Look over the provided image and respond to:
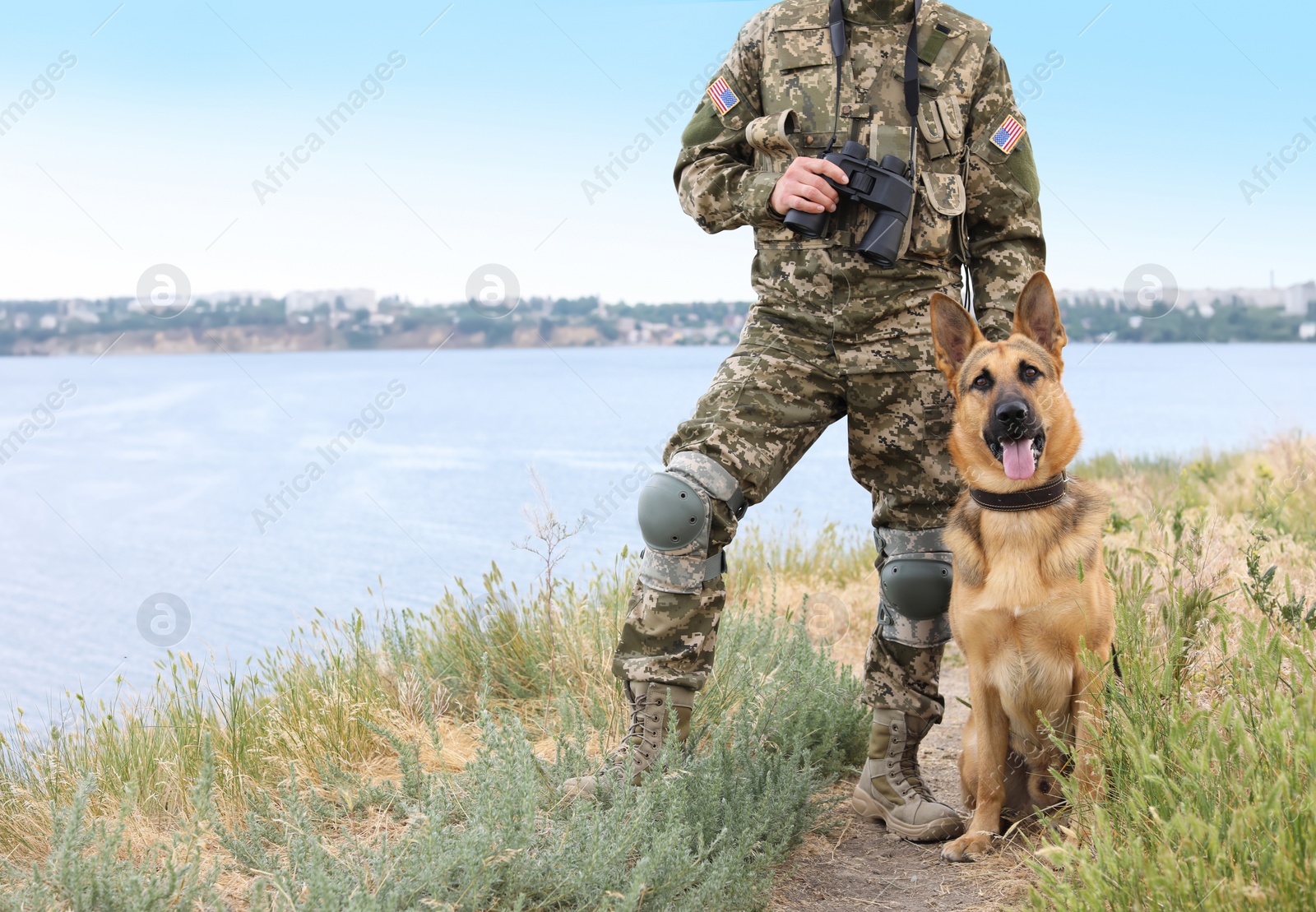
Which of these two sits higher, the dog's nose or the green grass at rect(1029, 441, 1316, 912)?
the dog's nose

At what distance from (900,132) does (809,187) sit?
0.38 metres

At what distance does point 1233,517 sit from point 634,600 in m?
5.43

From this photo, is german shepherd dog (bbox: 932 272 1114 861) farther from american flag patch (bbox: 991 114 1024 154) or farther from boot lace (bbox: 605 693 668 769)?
boot lace (bbox: 605 693 668 769)

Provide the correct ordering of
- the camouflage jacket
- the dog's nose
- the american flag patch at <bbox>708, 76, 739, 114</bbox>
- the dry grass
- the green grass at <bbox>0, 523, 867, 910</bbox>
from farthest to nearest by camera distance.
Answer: the american flag patch at <bbox>708, 76, 739, 114</bbox>, the camouflage jacket, the dog's nose, the dry grass, the green grass at <bbox>0, 523, 867, 910</bbox>

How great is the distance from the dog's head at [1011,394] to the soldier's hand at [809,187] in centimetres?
44

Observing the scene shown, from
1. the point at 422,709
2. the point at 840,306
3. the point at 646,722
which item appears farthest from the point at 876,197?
the point at 422,709

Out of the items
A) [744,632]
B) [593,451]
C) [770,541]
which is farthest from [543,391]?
[744,632]

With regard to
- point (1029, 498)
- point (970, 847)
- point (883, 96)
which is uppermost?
point (883, 96)

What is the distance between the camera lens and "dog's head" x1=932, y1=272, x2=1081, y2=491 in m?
2.86

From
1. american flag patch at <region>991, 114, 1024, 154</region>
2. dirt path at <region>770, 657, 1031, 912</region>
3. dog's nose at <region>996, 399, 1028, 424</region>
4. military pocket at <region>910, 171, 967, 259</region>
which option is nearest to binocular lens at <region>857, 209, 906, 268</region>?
military pocket at <region>910, 171, 967, 259</region>

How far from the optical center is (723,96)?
3375mm

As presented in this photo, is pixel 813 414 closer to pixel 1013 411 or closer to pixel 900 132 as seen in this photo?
pixel 1013 411

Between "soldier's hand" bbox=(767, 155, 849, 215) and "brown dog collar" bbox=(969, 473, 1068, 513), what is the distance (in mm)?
987

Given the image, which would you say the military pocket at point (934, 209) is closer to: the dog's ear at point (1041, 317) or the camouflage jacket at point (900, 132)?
the camouflage jacket at point (900, 132)
